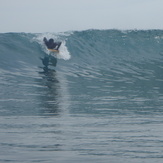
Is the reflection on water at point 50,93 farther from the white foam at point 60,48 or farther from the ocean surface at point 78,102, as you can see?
the white foam at point 60,48

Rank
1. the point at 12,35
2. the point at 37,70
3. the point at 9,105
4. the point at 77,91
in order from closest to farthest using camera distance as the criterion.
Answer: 1. the point at 9,105
2. the point at 77,91
3. the point at 37,70
4. the point at 12,35

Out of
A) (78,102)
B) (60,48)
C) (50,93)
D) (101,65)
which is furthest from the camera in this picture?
(60,48)

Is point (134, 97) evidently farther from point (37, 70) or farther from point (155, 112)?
point (37, 70)

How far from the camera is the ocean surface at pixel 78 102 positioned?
523cm

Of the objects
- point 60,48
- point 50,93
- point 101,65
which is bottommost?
point 50,93

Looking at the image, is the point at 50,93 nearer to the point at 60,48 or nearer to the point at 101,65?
the point at 101,65

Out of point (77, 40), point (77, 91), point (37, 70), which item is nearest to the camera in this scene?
point (77, 91)

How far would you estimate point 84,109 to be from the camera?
26.8 ft

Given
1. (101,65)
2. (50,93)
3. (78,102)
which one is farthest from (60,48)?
(78,102)

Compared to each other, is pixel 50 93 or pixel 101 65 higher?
pixel 101 65

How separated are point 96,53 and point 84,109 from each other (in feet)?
36.9

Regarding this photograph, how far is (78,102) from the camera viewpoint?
29.5 ft

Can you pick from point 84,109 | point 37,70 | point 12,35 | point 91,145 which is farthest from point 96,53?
point 91,145

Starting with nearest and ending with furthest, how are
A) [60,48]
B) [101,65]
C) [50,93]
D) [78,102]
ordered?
1. [78,102]
2. [50,93]
3. [101,65]
4. [60,48]
